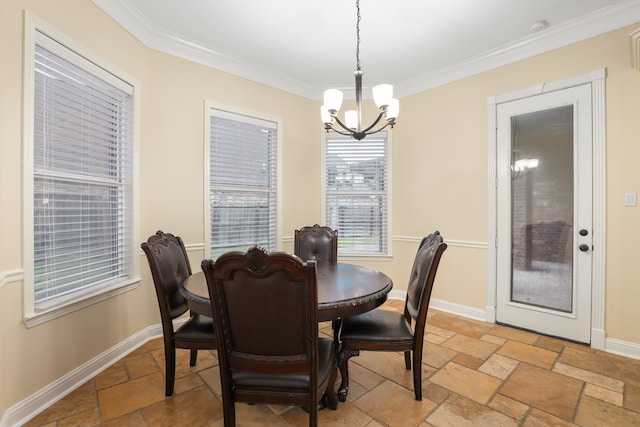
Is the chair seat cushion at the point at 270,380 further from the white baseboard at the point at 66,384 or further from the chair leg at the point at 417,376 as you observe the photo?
the white baseboard at the point at 66,384

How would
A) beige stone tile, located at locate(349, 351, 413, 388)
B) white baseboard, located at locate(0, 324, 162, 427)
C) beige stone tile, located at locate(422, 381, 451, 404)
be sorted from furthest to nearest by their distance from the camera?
beige stone tile, located at locate(349, 351, 413, 388), beige stone tile, located at locate(422, 381, 451, 404), white baseboard, located at locate(0, 324, 162, 427)

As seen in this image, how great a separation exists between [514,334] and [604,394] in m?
0.96

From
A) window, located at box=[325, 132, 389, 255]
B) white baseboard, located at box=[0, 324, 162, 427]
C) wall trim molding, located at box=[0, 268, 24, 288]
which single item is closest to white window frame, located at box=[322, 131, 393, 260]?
window, located at box=[325, 132, 389, 255]


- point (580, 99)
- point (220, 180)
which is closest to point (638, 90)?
point (580, 99)

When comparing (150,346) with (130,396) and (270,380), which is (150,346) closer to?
(130,396)

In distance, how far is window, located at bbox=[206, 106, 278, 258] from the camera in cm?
326

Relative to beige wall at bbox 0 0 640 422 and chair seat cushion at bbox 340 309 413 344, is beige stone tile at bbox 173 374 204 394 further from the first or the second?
chair seat cushion at bbox 340 309 413 344

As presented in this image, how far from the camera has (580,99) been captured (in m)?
2.64

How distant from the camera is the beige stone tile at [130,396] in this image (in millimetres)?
1808

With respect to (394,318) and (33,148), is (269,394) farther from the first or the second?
(33,148)

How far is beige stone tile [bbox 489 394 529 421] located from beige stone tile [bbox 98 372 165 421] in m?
2.11

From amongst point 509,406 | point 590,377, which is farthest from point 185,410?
point 590,377

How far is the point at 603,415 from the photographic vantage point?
1.76 m

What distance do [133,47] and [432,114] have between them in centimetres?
318
